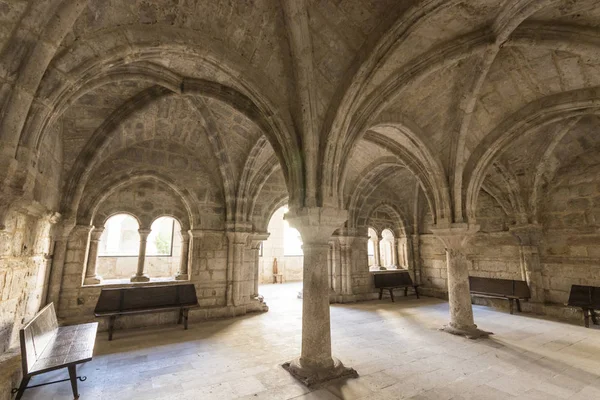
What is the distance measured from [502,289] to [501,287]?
6cm

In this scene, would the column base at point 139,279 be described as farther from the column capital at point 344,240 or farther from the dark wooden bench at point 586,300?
the dark wooden bench at point 586,300

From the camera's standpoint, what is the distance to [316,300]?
11.6 feet

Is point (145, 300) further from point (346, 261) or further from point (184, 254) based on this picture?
point (346, 261)

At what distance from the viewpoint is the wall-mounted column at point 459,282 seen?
199 inches

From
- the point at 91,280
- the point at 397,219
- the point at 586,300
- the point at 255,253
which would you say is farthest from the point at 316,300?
the point at 397,219

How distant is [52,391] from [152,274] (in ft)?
26.9

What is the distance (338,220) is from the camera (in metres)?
3.69

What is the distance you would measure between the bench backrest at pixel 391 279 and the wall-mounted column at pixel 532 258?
301cm

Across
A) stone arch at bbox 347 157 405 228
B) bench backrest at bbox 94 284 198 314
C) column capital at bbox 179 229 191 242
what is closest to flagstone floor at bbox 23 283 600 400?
bench backrest at bbox 94 284 198 314

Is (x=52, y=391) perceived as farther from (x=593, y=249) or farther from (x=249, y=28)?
(x=593, y=249)

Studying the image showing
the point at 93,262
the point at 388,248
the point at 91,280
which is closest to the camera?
the point at 91,280

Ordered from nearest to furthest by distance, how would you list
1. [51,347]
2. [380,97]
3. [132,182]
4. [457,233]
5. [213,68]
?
[51,347] → [213,68] → [380,97] → [457,233] → [132,182]

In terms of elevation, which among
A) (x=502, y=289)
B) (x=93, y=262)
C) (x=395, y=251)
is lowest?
(x=502, y=289)

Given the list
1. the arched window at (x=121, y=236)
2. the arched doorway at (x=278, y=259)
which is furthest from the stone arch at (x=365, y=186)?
the arched window at (x=121, y=236)
